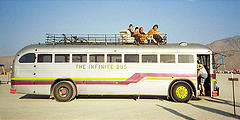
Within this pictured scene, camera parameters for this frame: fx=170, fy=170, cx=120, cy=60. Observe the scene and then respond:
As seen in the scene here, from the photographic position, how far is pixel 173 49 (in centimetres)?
1024

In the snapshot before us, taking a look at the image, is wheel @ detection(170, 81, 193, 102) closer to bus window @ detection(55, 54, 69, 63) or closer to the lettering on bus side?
the lettering on bus side

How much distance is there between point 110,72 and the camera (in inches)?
398

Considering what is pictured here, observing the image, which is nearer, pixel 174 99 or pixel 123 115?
pixel 123 115

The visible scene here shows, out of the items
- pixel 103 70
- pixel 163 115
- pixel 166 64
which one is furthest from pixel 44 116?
pixel 166 64

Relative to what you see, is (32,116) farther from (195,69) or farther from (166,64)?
(195,69)

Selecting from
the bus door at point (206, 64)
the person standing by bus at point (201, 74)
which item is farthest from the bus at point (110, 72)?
the person standing by bus at point (201, 74)

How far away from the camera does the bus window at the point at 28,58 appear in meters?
10.2


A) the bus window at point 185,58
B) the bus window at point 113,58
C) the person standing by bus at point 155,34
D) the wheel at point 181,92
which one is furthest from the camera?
the person standing by bus at point 155,34

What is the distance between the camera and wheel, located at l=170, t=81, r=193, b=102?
9.96 m

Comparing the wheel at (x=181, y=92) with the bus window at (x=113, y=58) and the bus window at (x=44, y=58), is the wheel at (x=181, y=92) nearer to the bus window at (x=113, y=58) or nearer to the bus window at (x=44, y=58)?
the bus window at (x=113, y=58)

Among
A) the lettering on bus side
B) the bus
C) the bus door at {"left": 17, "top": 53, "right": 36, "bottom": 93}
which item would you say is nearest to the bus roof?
the bus

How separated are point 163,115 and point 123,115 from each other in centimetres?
169

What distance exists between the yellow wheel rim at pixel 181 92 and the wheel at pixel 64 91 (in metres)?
6.13

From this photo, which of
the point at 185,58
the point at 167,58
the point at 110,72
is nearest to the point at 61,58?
the point at 110,72
